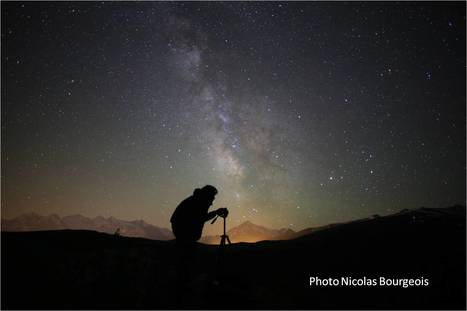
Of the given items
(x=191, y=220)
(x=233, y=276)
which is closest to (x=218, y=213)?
(x=191, y=220)

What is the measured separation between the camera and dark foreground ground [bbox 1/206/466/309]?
221 inches

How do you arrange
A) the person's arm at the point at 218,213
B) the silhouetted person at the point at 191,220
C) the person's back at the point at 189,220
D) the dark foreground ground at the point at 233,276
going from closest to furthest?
the dark foreground ground at the point at 233,276
the silhouetted person at the point at 191,220
the person's back at the point at 189,220
the person's arm at the point at 218,213

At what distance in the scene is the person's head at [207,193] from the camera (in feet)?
20.8

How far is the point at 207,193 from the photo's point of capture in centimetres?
640

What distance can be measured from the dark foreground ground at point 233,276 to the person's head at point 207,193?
1.62 metres

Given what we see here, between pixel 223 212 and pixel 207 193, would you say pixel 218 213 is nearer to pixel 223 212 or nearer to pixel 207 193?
pixel 223 212

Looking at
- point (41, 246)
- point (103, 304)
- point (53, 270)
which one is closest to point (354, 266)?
point (103, 304)

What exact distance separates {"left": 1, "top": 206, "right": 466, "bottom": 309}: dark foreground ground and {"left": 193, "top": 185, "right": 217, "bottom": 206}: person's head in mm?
1616

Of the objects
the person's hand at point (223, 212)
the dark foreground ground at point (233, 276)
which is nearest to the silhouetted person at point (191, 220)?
the person's hand at point (223, 212)

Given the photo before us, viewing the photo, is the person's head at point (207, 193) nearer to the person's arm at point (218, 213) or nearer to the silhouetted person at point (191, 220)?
the silhouetted person at point (191, 220)

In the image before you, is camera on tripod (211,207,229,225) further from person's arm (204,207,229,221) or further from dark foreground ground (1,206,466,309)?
dark foreground ground (1,206,466,309)

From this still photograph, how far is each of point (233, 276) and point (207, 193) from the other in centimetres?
194

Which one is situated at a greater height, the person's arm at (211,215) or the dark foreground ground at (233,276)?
the person's arm at (211,215)

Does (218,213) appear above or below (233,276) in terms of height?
above
